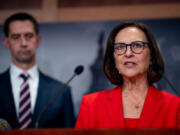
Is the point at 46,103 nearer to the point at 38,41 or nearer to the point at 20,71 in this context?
the point at 20,71

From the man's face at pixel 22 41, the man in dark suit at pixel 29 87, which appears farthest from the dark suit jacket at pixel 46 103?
the man's face at pixel 22 41

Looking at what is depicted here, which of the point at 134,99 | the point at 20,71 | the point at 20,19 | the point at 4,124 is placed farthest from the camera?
the point at 20,19

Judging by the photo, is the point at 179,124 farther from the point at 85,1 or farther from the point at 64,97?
the point at 85,1

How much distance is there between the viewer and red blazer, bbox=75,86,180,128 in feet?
5.19

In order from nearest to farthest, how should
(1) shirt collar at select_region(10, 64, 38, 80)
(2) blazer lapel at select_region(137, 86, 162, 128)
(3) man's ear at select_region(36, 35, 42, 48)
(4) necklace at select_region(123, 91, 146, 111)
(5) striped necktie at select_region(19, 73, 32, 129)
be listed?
(2) blazer lapel at select_region(137, 86, 162, 128), (4) necklace at select_region(123, 91, 146, 111), (5) striped necktie at select_region(19, 73, 32, 129), (1) shirt collar at select_region(10, 64, 38, 80), (3) man's ear at select_region(36, 35, 42, 48)

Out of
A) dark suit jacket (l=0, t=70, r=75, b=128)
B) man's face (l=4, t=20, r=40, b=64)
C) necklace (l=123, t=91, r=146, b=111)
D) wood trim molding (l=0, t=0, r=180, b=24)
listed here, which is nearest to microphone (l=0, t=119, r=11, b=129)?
dark suit jacket (l=0, t=70, r=75, b=128)

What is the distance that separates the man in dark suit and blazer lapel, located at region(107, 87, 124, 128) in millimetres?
849

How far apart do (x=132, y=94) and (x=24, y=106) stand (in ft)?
4.07

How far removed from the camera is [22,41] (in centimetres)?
266

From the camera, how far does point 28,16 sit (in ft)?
9.00

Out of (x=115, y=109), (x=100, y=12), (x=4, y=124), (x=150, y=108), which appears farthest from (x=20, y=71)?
(x=150, y=108)

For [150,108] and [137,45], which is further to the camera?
[137,45]

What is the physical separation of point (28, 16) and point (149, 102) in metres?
1.76

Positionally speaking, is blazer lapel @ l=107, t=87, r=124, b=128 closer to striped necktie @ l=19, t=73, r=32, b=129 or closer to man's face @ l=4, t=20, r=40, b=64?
striped necktie @ l=19, t=73, r=32, b=129
